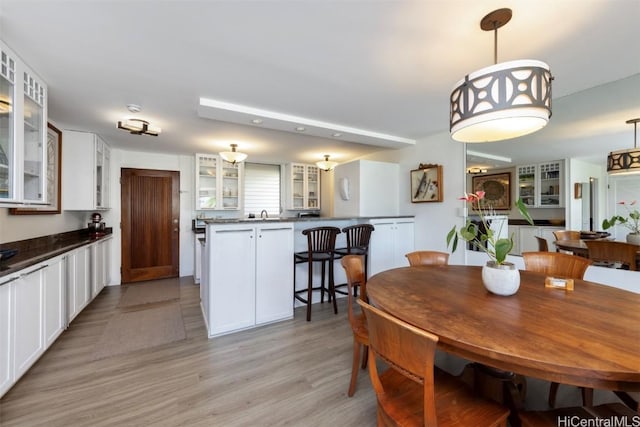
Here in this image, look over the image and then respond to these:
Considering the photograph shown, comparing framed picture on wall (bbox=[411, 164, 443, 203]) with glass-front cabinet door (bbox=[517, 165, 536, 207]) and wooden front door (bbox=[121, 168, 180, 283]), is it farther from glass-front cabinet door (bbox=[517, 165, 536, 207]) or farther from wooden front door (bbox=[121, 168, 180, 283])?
wooden front door (bbox=[121, 168, 180, 283])

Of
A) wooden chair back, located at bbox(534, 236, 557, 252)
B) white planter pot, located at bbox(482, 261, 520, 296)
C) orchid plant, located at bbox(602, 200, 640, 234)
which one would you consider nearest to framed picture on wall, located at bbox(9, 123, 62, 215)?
white planter pot, located at bbox(482, 261, 520, 296)

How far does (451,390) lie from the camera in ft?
3.94

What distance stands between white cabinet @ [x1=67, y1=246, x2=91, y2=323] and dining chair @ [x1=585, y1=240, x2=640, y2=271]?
5.11 m

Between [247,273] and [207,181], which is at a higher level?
[207,181]

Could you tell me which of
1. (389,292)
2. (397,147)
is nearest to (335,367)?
(389,292)

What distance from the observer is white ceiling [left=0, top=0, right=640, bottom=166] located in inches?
56.6

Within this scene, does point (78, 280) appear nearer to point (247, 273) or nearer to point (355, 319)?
point (247, 273)

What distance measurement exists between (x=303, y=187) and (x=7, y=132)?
4.48 meters

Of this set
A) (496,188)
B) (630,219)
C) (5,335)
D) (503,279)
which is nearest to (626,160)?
(630,219)

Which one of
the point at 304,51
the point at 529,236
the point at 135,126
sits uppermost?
the point at 304,51

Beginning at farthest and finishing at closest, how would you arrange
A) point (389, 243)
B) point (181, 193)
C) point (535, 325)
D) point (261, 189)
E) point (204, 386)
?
point (261, 189)
point (181, 193)
point (389, 243)
point (204, 386)
point (535, 325)

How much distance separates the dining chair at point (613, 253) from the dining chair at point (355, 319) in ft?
7.07

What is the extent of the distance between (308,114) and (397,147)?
6.44ft

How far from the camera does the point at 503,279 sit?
1.44 meters
